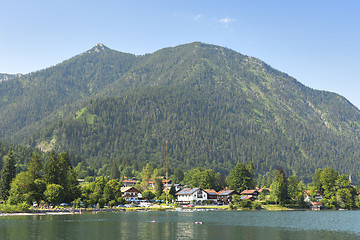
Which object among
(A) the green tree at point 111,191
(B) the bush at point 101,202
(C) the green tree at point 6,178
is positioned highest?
(C) the green tree at point 6,178

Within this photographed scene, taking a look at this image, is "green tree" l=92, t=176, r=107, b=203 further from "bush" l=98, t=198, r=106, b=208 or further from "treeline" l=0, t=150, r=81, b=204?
"treeline" l=0, t=150, r=81, b=204

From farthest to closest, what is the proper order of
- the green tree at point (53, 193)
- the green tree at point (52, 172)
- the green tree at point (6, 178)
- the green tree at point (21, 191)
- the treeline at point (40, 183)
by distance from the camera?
the green tree at point (52, 172) < the green tree at point (6, 178) < the green tree at point (53, 193) < the treeline at point (40, 183) < the green tree at point (21, 191)

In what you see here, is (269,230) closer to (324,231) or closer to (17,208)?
(324,231)

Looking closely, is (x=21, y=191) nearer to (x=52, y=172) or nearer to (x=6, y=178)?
(x=52, y=172)

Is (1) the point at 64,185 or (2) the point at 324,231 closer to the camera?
(2) the point at 324,231

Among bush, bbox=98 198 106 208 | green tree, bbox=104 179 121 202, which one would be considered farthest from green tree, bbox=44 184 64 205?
green tree, bbox=104 179 121 202

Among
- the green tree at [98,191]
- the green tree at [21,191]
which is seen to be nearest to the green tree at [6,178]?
the green tree at [21,191]

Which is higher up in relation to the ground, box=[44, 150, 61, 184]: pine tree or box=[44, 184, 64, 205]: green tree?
box=[44, 150, 61, 184]: pine tree

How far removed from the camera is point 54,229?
94125mm

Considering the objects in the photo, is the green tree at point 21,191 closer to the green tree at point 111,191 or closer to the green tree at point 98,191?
the green tree at point 98,191

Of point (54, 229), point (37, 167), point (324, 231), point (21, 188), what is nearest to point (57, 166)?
point (37, 167)

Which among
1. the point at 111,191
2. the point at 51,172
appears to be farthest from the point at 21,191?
the point at 111,191

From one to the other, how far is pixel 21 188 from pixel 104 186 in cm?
4419

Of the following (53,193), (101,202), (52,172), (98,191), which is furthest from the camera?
(98,191)
